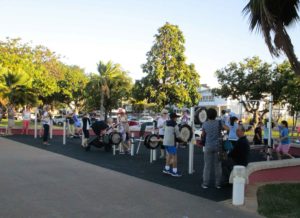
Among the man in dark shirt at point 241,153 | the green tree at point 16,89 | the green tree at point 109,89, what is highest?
the green tree at point 109,89

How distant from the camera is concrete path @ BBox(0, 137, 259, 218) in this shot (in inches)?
245

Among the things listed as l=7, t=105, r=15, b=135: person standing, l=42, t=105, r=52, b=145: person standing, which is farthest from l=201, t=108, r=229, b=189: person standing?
l=7, t=105, r=15, b=135: person standing

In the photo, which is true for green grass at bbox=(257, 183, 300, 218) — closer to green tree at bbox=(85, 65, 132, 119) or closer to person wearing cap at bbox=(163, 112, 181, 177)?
person wearing cap at bbox=(163, 112, 181, 177)

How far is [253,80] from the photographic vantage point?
39.7 metres

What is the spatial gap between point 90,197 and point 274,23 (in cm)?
509

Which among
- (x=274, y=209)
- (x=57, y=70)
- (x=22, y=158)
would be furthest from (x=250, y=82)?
(x=274, y=209)

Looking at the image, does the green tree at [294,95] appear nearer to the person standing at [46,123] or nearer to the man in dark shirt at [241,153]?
the person standing at [46,123]

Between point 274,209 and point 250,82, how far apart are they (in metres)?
34.4

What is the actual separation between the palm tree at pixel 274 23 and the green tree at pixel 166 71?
30.6 m

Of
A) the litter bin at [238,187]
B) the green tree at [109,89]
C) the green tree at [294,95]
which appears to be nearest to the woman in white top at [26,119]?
the litter bin at [238,187]

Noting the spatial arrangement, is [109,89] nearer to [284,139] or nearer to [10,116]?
[10,116]

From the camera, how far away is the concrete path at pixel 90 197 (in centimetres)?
621

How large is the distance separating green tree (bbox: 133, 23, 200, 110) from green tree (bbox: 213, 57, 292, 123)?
4318mm

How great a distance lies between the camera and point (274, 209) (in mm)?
6719
